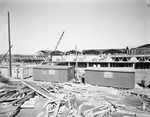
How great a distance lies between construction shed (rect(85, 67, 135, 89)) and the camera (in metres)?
14.0

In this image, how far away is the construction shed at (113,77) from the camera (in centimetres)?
1397

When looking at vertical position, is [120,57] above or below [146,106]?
above

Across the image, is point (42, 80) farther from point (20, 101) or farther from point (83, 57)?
point (83, 57)

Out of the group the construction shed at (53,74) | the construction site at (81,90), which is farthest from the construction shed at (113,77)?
the construction shed at (53,74)

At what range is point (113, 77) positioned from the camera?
14570 mm

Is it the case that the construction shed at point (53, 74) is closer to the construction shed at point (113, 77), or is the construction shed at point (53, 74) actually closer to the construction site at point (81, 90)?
the construction site at point (81, 90)

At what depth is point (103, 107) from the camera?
833 cm

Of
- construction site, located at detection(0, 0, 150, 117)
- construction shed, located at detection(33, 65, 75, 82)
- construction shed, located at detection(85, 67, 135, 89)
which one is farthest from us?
construction shed, located at detection(33, 65, 75, 82)

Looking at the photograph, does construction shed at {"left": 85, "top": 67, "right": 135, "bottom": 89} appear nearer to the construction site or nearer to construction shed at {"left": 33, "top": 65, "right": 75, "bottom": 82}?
the construction site

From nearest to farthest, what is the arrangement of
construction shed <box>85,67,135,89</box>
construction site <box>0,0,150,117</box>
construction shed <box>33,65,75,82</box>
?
construction site <box>0,0,150,117</box>, construction shed <box>85,67,135,89</box>, construction shed <box>33,65,75,82</box>

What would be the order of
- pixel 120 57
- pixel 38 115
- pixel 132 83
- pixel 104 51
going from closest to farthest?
1. pixel 38 115
2. pixel 132 83
3. pixel 120 57
4. pixel 104 51

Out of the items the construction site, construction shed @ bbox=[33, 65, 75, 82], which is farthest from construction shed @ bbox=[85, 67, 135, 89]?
construction shed @ bbox=[33, 65, 75, 82]

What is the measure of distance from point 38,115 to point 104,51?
4023cm

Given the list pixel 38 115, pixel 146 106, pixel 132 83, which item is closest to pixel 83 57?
pixel 132 83
